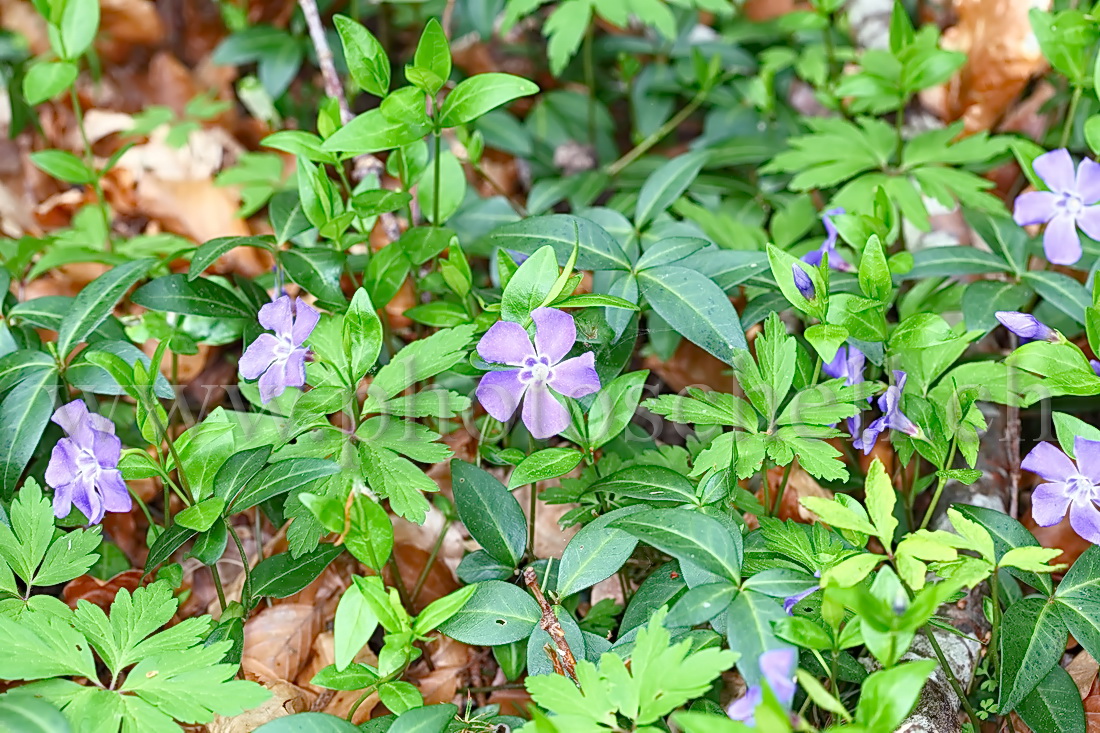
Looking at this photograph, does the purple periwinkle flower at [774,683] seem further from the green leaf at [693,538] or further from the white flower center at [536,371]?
the white flower center at [536,371]

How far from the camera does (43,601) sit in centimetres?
162

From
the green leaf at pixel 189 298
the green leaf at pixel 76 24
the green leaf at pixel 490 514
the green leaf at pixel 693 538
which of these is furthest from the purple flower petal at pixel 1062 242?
the green leaf at pixel 76 24

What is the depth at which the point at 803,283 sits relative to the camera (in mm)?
1713

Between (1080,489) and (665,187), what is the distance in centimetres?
112

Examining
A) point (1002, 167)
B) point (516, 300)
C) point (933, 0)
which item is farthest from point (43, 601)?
point (933, 0)

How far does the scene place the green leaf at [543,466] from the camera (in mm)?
1712

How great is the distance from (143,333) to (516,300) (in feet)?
3.42

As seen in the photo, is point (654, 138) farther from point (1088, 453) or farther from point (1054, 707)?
point (1054, 707)

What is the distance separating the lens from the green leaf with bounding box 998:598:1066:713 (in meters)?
1.58

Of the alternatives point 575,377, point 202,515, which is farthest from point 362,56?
point 202,515

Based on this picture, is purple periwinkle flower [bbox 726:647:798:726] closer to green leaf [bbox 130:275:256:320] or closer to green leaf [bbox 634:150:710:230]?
green leaf [bbox 634:150:710:230]

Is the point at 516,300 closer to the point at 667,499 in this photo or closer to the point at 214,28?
the point at 667,499

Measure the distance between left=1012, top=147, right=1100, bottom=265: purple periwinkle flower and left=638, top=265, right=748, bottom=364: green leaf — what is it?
0.76m

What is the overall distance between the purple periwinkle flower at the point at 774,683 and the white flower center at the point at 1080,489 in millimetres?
704
